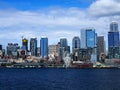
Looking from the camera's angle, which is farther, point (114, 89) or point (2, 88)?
point (2, 88)

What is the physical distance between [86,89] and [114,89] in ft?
27.5

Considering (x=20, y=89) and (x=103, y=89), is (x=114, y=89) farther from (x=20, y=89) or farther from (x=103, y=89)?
(x=20, y=89)

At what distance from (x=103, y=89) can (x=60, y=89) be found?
39.4ft

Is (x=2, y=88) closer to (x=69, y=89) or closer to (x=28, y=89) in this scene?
(x=28, y=89)

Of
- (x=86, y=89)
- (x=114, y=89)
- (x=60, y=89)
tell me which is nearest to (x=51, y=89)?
(x=60, y=89)

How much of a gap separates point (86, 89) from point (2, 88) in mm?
23996

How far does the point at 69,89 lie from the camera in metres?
113

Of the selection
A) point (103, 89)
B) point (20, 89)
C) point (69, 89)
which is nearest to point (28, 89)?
point (20, 89)

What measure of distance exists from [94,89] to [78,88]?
665 cm

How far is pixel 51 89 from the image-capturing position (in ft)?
373

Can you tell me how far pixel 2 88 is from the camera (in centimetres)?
11588

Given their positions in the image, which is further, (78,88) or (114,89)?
(78,88)

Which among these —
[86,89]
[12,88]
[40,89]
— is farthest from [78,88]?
[12,88]

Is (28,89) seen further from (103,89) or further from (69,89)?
(103,89)
